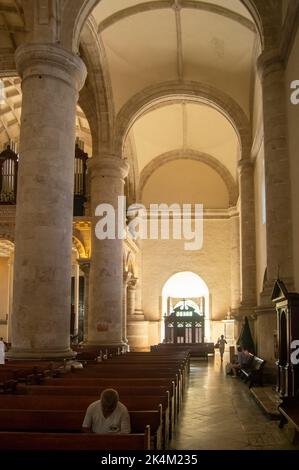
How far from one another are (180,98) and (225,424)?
52.0ft

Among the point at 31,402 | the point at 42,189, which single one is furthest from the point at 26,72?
the point at 31,402

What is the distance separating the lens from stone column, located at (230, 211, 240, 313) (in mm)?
29234

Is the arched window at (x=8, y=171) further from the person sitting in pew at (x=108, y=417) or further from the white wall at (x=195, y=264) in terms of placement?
the person sitting in pew at (x=108, y=417)

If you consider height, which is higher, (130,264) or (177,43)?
(177,43)

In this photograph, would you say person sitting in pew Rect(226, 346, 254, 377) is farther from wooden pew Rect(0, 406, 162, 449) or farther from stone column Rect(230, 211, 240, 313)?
stone column Rect(230, 211, 240, 313)

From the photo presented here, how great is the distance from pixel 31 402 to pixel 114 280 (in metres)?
12.8

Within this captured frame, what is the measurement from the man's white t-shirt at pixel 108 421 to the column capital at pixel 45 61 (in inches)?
327

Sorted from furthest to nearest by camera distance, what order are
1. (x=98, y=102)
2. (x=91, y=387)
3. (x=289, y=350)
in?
(x=98, y=102) < (x=289, y=350) < (x=91, y=387)

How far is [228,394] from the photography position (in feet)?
40.0

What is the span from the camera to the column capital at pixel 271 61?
11.6 metres

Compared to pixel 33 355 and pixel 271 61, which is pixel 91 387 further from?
pixel 271 61

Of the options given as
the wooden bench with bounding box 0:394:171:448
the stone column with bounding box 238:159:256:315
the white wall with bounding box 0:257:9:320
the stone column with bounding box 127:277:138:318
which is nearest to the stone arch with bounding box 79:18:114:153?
the stone column with bounding box 238:159:256:315

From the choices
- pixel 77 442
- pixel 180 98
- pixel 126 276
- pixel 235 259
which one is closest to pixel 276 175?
pixel 77 442

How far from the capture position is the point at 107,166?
64.5 feet
